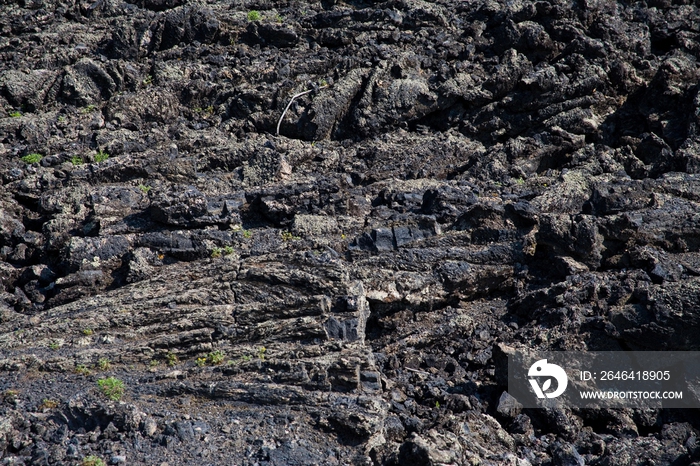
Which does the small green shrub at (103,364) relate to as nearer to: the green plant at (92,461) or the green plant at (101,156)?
the green plant at (92,461)

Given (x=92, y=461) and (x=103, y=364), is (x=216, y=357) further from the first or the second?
(x=92, y=461)

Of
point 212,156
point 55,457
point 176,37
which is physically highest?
point 176,37

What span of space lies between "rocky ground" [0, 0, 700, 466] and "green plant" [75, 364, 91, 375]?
0.07 m

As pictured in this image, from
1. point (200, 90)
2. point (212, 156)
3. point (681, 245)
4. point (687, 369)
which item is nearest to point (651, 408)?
point (687, 369)

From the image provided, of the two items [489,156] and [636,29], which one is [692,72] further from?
[489,156]

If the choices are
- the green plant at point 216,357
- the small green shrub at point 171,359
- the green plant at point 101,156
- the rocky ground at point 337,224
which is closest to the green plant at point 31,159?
the rocky ground at point 337,224

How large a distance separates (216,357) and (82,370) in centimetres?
217

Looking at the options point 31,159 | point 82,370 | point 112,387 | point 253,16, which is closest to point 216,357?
point 112,387

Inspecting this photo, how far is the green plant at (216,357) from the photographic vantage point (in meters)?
9.95

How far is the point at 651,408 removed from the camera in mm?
9938

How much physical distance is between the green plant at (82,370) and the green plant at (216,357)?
1951mm

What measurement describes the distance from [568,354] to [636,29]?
1068 centimetres

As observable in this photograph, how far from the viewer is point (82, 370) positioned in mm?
9797

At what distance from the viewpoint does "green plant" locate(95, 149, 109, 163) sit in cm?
1376
